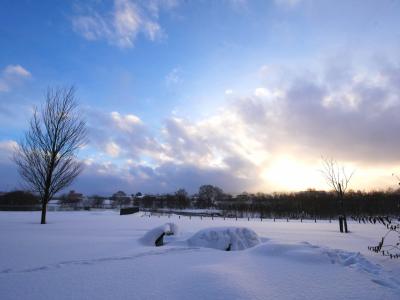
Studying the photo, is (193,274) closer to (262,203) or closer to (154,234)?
(154,234)

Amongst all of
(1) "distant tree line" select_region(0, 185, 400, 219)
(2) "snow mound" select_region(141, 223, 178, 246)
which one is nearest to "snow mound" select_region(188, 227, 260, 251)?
(2) "snow mound" select_region(141, 223, 178, 246)

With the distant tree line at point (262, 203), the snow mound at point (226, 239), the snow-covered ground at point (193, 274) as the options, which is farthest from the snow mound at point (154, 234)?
the distant tree line at point (262, 203)

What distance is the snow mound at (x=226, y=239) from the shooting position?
9289mm

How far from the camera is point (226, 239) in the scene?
940 centimetres

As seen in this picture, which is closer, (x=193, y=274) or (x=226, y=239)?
(x=193, y=274)

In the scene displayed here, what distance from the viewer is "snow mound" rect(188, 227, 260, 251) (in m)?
9.29

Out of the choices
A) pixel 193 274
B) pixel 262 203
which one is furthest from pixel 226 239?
pixel 262 203

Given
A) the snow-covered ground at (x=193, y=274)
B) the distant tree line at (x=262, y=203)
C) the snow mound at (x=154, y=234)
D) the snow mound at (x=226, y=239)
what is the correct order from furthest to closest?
the distant tree line at (x=262, y=203), the snow mound at (x=154, y=234), the snow mound at (x=226, y=239), the snow-covered ground at (x=193, y=274)

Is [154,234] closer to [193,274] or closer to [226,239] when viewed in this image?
[226,239]

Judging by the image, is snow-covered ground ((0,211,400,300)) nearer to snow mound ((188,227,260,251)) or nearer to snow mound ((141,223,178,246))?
Answer: snow mound ((188,227,260,251))

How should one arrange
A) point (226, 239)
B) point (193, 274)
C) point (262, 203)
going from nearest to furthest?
point (193, 274)
point (226, 239)
point (262, 203)

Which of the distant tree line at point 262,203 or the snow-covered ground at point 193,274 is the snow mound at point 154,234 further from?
the distant tree line at point 262,203

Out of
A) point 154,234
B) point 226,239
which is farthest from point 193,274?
point 154,234

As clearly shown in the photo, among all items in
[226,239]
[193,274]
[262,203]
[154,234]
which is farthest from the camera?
[262,203]
